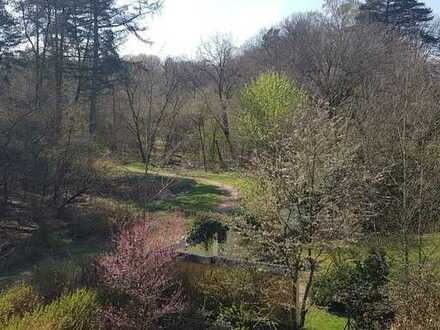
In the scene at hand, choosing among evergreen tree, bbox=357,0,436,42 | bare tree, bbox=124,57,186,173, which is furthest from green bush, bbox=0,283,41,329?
evergreen tree, bbox=357,0,436,42

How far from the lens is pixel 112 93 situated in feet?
111

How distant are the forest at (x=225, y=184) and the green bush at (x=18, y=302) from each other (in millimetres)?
36

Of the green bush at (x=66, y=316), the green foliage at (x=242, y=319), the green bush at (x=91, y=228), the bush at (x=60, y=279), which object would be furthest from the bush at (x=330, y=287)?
the green bush at (x=91, y=228)

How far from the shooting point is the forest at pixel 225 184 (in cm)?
923

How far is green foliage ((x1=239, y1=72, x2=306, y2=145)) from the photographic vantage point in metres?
25.7

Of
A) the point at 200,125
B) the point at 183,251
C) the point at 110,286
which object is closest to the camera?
the point at 110,286

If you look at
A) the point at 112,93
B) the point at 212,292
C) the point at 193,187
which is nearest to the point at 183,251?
the point at 212,292

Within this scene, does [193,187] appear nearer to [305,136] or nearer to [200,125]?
[200,125]

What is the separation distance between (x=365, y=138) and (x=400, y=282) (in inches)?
332

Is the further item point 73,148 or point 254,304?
point 73,148

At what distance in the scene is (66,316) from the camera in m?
7.41

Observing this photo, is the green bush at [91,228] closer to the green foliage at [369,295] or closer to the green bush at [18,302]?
the green bush at [18,302]

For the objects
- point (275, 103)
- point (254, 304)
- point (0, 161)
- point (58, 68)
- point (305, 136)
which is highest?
point (58, 68)

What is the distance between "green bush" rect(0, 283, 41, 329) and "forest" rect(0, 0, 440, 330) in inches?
1.4
